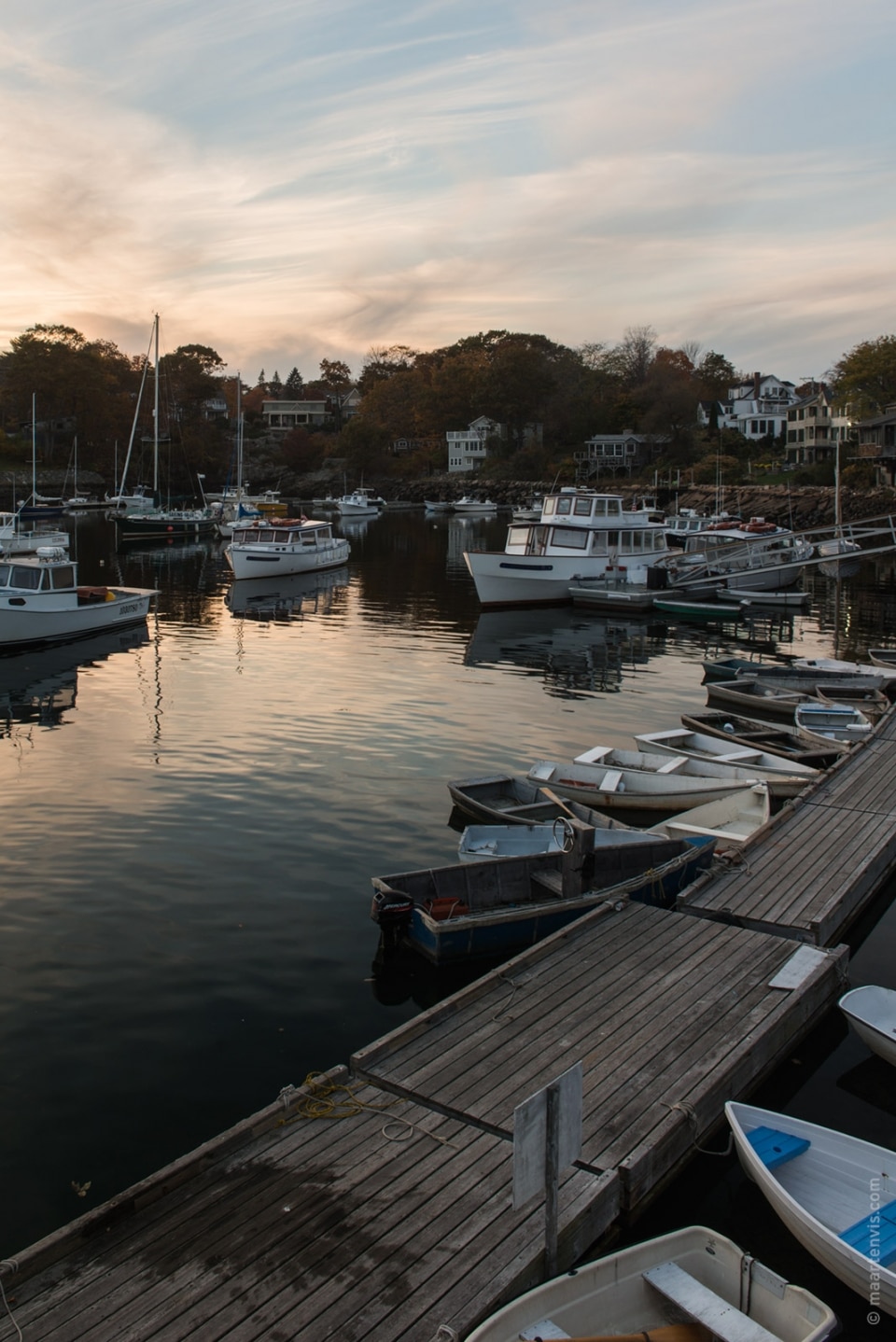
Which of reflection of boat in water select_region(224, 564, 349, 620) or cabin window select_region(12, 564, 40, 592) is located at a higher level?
cabin window select_region(12, 564, 40, 592)

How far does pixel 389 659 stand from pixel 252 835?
16263mm

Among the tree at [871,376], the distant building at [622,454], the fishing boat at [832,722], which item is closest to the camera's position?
the fishing boat at [832,722]

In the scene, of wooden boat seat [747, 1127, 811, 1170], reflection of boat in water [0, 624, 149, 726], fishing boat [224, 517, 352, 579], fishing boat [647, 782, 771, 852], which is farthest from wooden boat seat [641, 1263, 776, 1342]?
fishing boat [224, 517, 352, 579]

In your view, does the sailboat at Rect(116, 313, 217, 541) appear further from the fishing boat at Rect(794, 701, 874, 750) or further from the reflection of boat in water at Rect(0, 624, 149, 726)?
the fishing boat at Rect(794, 701, 874, 750)

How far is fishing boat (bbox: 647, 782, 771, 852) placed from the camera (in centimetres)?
1620

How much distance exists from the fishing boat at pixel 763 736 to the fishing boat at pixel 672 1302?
1406cm

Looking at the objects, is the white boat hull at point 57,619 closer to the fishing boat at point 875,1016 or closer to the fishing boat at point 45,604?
the fishing boat at point 45,604

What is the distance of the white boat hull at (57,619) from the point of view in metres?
32.5

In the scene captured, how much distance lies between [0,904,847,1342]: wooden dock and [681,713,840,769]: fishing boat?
31.9ft

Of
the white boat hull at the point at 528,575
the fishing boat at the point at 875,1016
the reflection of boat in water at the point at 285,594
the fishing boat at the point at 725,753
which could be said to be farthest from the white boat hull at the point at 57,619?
the fishing boat at the point at 875,1016

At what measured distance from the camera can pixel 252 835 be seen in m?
16.2

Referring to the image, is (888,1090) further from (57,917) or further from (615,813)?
(57,917)

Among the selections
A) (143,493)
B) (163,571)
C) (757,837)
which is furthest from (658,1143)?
(143,493)

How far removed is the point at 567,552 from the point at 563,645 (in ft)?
40.7
